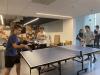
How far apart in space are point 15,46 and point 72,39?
6.57 meters

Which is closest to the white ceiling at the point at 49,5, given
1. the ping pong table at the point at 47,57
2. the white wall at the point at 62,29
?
the ping pong table at the point at 47,57

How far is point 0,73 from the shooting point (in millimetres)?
4254

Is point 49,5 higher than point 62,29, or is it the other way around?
point 49,5

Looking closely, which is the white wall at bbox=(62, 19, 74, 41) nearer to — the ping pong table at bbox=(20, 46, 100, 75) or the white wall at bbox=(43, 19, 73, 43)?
the white wall at bbox=(43, 19, 73, 43)

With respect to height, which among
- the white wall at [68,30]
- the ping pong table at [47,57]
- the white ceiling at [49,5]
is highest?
the white ceiling at [49,5]

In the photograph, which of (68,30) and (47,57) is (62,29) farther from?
(47,57)

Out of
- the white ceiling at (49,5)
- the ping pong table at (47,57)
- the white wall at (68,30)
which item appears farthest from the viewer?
the white wall at (68,30)

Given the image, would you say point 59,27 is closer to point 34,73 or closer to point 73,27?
point 73,27

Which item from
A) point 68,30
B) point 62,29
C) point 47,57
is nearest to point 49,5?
point 47,57

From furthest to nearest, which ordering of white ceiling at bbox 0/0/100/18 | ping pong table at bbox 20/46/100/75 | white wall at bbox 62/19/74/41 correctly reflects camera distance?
white wall at bbox 62/19/74/41 → white ceiling at bbox 0/0/100/18 → ping pong table at bbox 20/46/100/75

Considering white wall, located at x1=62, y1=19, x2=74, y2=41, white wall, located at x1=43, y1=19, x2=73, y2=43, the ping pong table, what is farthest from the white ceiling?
white wall, located at x1=43, y1=19, x2=73, y2=43

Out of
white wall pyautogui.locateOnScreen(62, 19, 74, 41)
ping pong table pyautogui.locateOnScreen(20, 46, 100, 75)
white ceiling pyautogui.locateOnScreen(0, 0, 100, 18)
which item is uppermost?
white ceiling pyautogui.locateOnScreen(0, 0, 100, 18)

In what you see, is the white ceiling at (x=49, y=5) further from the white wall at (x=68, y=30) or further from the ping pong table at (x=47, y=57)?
the white wall at (x=68, y=30)

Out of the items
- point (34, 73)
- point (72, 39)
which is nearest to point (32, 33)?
point (72, 39)
